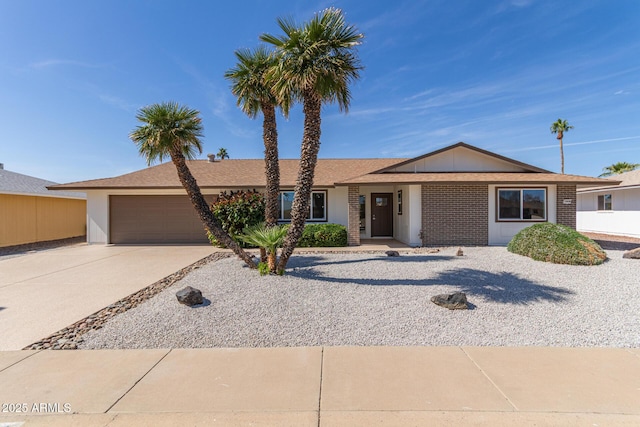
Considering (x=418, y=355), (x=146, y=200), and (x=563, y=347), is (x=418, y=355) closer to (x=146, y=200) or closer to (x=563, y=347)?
(x=563, y=347)

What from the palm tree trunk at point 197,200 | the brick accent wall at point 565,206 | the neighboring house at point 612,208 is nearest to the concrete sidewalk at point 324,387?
the palm tree trunk at point 197,200

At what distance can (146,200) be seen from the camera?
585 inches

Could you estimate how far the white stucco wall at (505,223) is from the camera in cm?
1259

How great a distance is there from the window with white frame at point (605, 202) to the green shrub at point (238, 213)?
67.9 feet

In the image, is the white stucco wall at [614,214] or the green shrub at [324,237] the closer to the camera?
the green shrub at [324,237]

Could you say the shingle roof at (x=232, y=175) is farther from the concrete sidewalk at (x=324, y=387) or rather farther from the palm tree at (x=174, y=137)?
the concrete sidewalk at (x=324, y=387)

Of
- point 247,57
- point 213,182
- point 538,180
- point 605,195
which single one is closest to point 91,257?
point 213,182

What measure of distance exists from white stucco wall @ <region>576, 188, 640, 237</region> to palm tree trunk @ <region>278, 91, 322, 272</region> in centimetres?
1930

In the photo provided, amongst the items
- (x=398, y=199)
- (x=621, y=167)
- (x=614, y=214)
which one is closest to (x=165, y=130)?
(x=398, y=199)

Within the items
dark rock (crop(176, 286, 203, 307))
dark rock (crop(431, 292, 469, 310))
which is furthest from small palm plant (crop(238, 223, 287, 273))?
dark rock (crop(431, 292, 469, 310))

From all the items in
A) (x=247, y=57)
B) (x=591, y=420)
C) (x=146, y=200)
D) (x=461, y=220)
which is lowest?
(x=591, y=420)

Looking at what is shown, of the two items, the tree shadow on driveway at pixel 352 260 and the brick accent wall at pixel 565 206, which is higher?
the brick accent wall at pixel 565 206

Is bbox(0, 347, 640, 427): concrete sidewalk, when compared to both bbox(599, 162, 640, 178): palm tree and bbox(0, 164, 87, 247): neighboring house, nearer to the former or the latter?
bbox(0, 164, 87, 247): neighboring house

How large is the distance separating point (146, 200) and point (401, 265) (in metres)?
12.7
